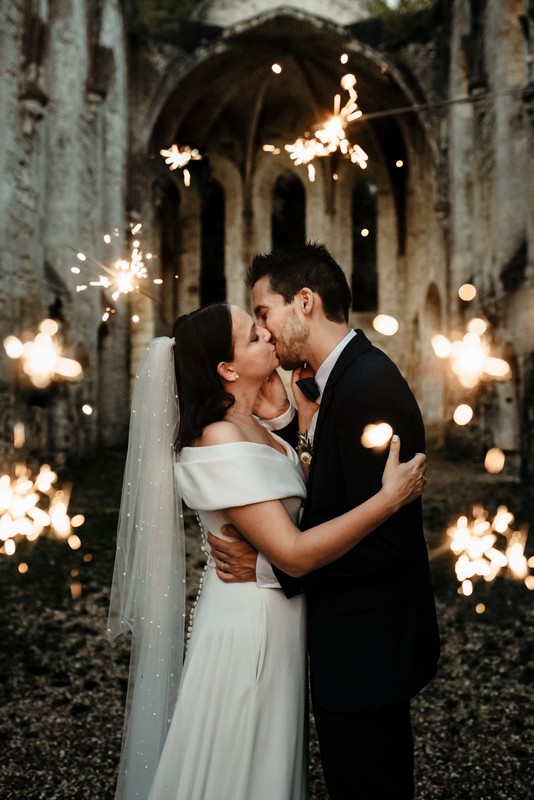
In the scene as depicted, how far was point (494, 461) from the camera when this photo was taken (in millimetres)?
11594

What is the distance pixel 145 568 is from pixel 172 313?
17283 millimetres

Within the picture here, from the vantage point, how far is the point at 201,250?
19.8 metres

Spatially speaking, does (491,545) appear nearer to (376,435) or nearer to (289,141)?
(376,435)

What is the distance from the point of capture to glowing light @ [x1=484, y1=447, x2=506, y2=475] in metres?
11.1

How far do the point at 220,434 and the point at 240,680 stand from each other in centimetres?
70

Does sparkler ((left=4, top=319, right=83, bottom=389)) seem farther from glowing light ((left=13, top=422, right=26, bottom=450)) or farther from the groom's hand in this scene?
the groom's hand

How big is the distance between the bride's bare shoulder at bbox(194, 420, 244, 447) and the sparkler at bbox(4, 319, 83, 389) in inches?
290

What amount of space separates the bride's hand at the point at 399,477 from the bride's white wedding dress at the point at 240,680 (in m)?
0.32

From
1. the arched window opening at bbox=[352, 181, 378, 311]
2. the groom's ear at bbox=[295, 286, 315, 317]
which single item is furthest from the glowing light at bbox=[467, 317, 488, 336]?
the groom's ear at bbox=[295, 286, 315, 317]

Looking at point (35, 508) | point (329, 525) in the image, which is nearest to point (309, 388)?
point (329, 525)

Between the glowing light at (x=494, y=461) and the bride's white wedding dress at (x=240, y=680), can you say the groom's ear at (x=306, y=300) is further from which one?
the glowing light at (x=494, y=461)

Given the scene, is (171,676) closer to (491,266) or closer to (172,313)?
(491,266)

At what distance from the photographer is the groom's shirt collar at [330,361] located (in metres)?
2.09

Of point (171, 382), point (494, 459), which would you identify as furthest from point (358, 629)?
point (494, 459)
